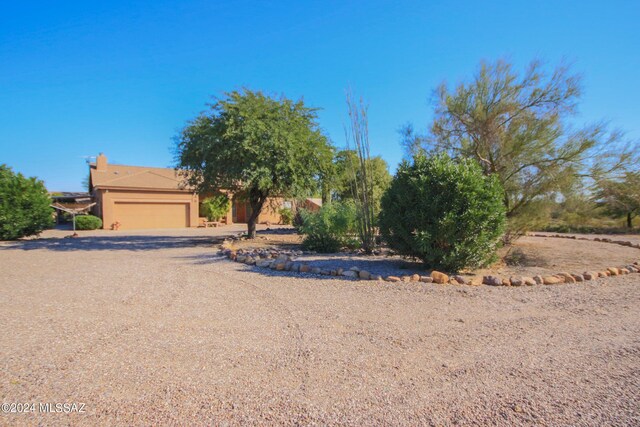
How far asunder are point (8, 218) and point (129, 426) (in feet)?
55.2

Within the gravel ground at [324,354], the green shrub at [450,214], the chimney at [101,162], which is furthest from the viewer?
the chimney at [101,162]

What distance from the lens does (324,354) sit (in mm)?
3311

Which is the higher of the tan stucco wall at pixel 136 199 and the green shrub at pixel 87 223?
the tan stucco wall at pixel 136 199

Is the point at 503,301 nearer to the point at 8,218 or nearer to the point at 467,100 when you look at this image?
the point at 467,100

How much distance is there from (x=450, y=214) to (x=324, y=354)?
4051mm

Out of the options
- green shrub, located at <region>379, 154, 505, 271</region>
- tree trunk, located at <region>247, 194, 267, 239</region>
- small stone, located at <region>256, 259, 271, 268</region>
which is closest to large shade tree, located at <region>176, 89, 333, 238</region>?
tree trunk, located at <region>247, 194, 267, 239</region>

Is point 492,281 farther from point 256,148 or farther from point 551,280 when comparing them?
point 256,148

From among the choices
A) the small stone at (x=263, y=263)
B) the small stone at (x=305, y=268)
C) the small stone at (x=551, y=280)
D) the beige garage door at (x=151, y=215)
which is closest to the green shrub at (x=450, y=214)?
the small stone at (x=551, y=280)

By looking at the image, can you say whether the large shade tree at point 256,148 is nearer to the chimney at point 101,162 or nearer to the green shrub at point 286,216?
the green shrub at point 286,216

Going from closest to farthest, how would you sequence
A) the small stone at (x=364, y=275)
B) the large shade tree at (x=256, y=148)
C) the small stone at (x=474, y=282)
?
the small stone at (x=474, y=282), the small stone at (x=364, y=275), the large shade tree at (x=256, y=148)

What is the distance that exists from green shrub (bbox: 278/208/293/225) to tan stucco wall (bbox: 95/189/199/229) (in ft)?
21.0

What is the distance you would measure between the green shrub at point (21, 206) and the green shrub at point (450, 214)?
16.2m

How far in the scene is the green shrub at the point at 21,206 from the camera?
14.4 meters

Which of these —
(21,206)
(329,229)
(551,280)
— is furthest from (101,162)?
(551,280)
